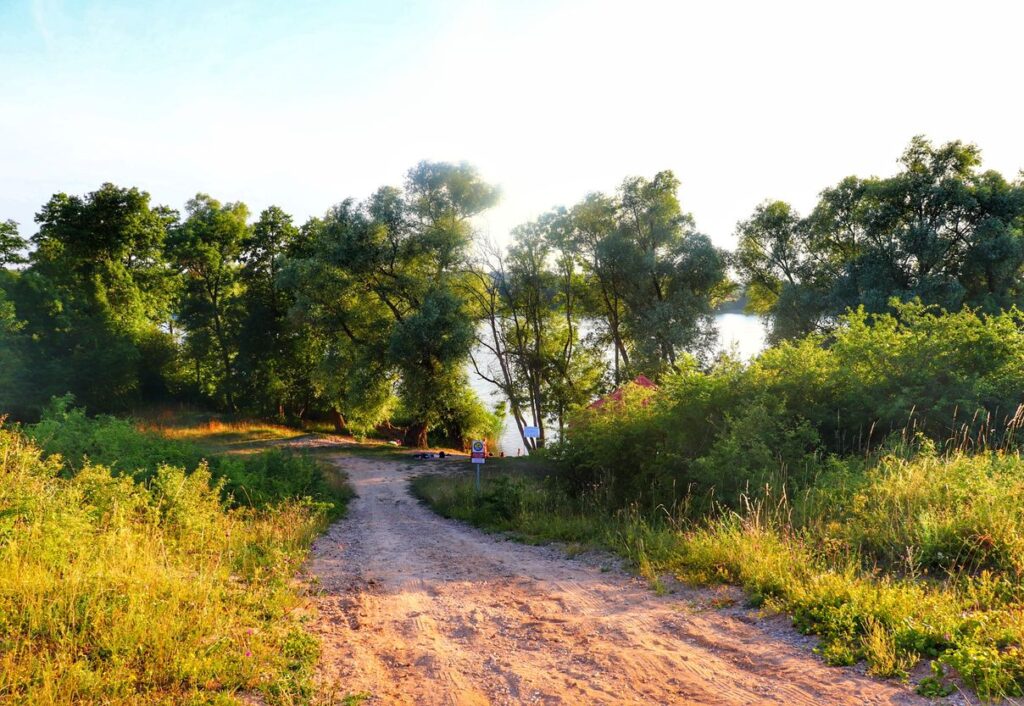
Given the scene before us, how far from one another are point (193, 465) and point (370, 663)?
1120cm

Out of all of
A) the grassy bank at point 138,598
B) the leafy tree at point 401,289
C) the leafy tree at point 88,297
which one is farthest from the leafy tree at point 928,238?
the leafy tree at point 88,297

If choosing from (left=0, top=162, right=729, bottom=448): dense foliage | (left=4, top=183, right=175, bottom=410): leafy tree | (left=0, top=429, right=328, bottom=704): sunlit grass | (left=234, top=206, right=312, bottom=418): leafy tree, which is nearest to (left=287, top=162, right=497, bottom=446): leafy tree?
(left=0, top=162, right=729, bottom=448): dense foliage

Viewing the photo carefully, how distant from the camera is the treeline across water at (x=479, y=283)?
25438 mm

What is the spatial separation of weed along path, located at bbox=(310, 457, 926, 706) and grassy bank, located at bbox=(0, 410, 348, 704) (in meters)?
0.57

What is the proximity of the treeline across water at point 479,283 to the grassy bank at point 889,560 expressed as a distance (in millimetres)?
17591

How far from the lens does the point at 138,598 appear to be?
4832 millimetres

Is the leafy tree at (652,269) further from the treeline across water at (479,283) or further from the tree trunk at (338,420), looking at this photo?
the tree trunk at (338,420)

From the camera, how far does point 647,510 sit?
1052cm

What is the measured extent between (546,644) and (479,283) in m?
29.5

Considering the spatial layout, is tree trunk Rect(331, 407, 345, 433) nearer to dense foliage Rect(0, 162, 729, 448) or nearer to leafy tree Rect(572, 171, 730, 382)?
dense foliage Rect(0, 162, 729, 448)

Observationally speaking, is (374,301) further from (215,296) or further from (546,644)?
(546,644)

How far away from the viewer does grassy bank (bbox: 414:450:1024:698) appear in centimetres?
419

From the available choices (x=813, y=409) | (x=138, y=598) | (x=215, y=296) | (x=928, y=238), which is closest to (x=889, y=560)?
(x=813, y=409)

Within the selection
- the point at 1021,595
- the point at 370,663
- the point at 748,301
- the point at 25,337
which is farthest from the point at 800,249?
the point at 25,337
